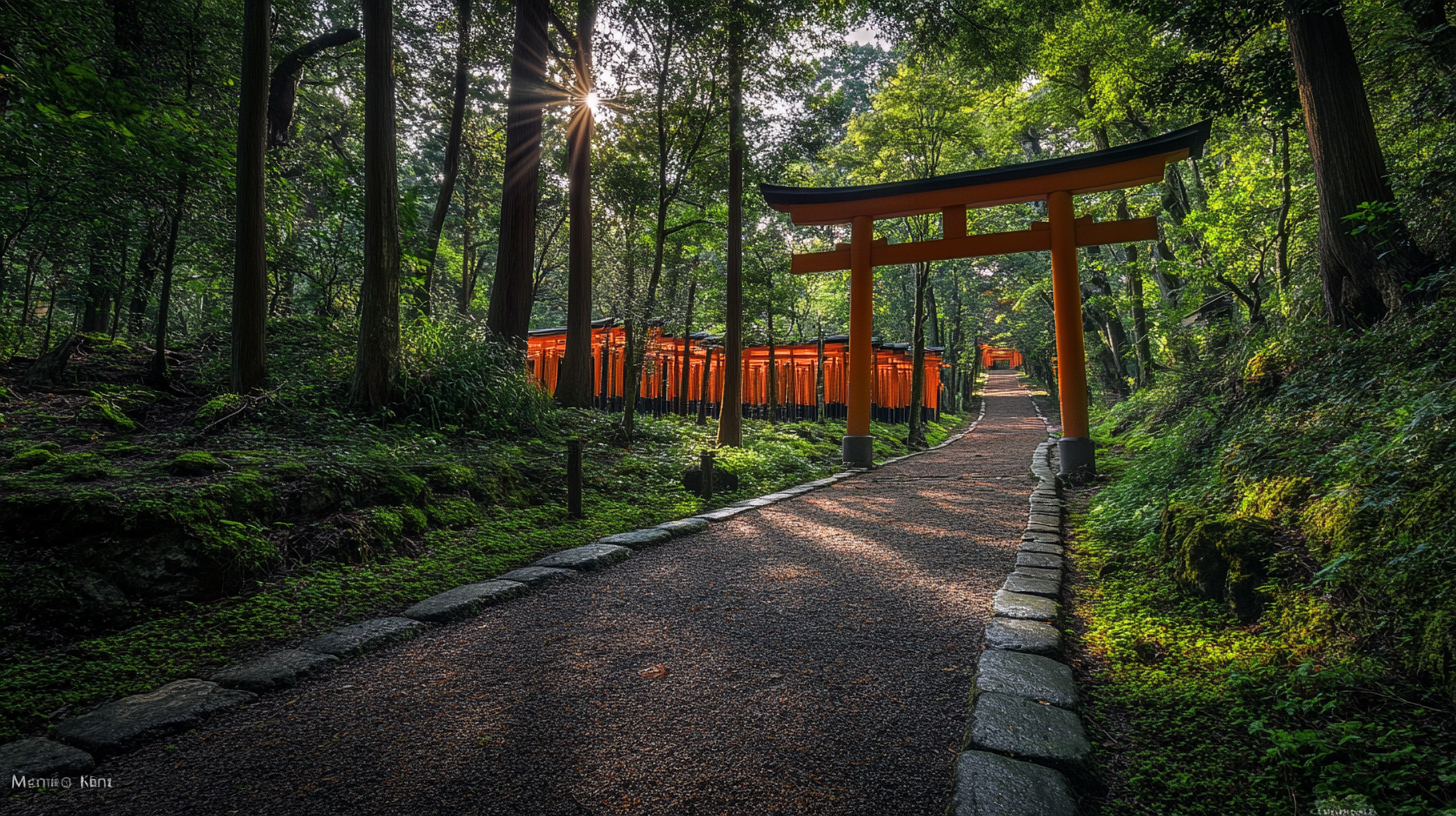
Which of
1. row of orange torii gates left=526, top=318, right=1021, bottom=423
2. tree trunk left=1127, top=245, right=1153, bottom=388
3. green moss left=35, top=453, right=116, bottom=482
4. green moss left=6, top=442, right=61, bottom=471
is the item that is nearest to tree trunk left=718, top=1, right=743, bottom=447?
row of orange torii gates left=526, top=318, right=1021, bottom=423

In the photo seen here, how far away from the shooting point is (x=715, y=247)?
12.3 meters

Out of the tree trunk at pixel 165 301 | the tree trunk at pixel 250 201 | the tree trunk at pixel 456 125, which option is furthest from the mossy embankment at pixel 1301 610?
the tree trunk at pixel 456 125

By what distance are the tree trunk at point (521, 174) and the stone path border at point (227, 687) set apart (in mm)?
5744

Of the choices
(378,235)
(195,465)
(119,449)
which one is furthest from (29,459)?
(378,235)

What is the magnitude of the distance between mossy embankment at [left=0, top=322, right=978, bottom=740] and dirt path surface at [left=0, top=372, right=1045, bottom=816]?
25.0 inches

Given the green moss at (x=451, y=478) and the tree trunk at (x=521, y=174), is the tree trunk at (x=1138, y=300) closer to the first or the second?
the tree trunk at (x=521, y=174)

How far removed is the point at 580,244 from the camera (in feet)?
30.0

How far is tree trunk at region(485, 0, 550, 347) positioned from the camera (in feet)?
27.8

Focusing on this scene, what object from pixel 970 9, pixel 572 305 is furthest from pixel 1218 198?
pixel 572 305

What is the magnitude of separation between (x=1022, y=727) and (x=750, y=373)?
59.0ft

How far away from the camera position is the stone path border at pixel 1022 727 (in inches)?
57.8

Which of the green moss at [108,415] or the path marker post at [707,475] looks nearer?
the green moss at [108,415]

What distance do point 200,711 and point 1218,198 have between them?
432 inches

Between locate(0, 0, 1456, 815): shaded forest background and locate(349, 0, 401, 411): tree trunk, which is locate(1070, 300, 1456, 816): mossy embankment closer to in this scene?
locate(0, 0, 1456, 815): shaded forest background
